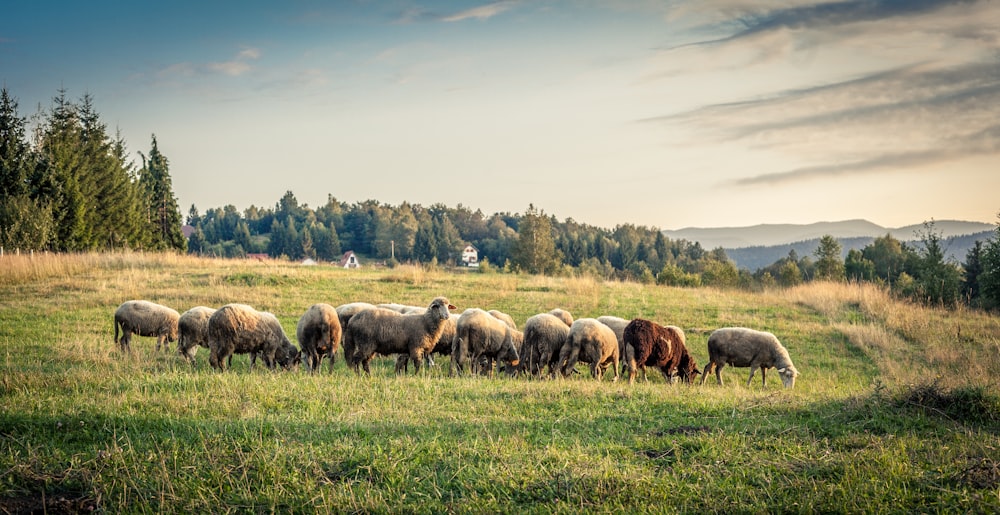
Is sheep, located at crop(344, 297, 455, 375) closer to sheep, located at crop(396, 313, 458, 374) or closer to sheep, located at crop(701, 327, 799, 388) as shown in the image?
sheep, located at crop(396, 313, 458, 374)

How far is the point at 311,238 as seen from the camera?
12612 cm

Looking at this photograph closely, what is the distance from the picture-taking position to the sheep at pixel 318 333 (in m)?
15.1

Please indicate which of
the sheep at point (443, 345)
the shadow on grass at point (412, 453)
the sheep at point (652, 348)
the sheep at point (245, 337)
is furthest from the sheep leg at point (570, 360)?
the sheep at point (245, 337)

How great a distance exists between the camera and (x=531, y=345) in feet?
51.0

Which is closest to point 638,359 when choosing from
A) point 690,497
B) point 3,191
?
point 690,497

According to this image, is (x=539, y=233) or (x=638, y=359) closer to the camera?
(x=638, y=359)

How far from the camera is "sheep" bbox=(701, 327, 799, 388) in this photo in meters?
16.0

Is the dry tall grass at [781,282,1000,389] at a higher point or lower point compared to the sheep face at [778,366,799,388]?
higher

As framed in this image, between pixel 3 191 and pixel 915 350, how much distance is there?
4634cm

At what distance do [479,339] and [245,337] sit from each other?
5207mm

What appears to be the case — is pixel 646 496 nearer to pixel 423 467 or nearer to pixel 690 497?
pixel 690 497

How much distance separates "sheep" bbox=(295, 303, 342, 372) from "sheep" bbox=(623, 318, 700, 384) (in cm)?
688

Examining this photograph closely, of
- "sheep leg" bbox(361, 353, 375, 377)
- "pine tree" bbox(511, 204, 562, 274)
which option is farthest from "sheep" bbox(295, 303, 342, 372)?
"pine tree" bbox(511, 204, 562, 274)

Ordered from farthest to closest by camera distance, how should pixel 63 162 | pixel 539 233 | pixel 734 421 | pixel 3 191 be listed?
pixel 539 233 < pixel 63 162 < pixel 3 191 < pixel 734 421
